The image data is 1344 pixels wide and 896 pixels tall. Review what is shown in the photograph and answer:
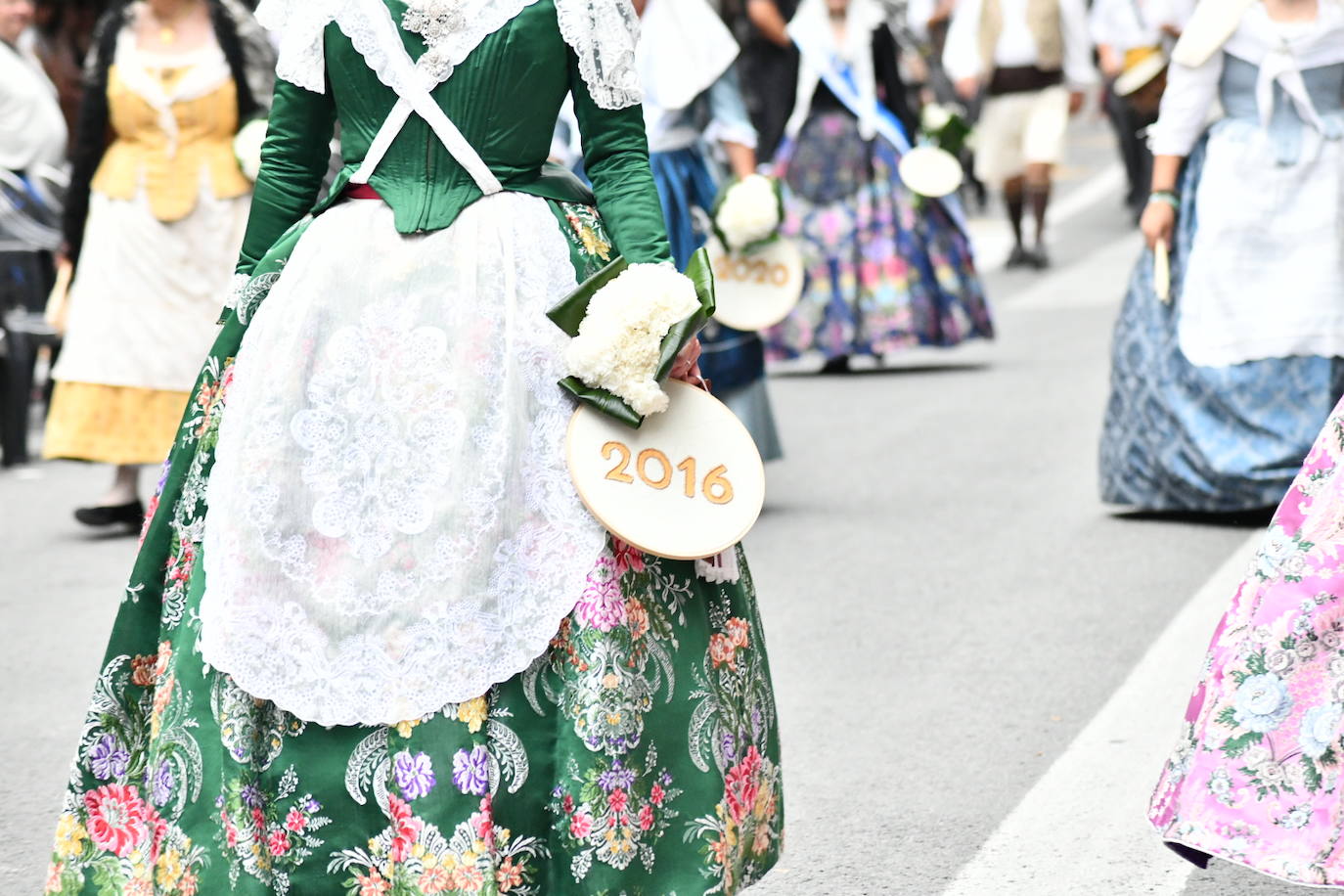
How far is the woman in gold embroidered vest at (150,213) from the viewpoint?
6.97 metres

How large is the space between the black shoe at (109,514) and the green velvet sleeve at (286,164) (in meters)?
4.10

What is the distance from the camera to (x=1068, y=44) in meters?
14.4

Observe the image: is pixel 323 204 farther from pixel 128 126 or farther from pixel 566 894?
pixel 128 126

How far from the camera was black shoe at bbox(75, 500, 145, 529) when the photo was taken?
296 inches

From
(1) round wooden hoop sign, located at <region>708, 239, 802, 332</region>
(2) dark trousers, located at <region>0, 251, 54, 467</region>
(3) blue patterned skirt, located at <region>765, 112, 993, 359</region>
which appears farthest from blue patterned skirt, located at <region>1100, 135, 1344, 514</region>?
(2) dark trousers, located at <region>0, 251, 54, 467</region>

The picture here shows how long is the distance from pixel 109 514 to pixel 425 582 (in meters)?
4.54

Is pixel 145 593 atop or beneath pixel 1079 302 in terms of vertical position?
atop

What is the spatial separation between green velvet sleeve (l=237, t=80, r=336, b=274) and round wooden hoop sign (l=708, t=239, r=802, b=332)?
374cm

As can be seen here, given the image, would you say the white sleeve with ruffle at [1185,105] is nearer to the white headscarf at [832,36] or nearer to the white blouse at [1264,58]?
the white blouse at [1264,58]

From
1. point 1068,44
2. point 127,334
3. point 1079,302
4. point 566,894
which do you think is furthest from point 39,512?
point 1068,44

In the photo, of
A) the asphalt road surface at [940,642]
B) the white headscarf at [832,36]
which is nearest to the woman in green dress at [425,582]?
the asphalt road surface at [940,642]

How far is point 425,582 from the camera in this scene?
10.6ft

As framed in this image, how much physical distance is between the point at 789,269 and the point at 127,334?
6.89 ft

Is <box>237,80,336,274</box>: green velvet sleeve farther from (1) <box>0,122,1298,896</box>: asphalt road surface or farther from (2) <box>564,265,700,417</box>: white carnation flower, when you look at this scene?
(1) <box>0,122,1298,896</box>: asphalt road surface
